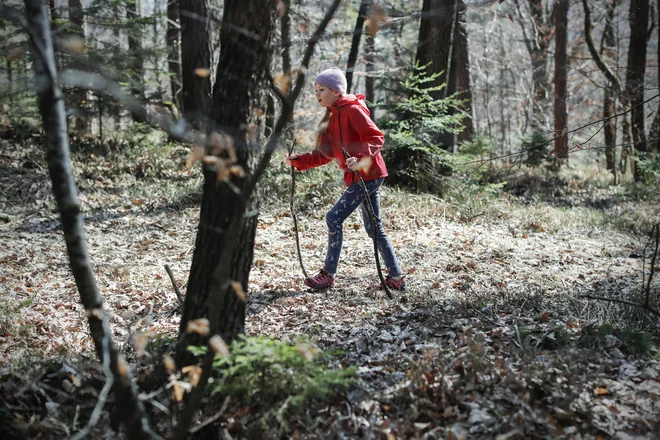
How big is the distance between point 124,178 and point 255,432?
8624 mm

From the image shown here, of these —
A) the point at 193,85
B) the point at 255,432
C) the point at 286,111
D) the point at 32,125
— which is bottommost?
the point at 255,432

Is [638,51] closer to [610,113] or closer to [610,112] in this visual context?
[610,113]

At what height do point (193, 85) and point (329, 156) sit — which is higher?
point (193, 85)

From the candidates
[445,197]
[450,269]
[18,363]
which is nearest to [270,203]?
[445,197]

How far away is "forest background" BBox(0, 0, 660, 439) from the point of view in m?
2.54

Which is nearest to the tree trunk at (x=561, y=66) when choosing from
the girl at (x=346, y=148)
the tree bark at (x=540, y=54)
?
the tree bark at (x=540, y=54)

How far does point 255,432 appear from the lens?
285 centimetres

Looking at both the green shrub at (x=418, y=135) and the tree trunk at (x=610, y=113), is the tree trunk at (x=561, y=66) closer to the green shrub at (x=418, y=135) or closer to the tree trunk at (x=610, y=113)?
the tree trunk at (x=610, y=113)

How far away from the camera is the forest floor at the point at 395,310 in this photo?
2.99m

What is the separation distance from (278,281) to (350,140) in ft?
6.56

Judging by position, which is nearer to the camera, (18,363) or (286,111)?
(286,111)

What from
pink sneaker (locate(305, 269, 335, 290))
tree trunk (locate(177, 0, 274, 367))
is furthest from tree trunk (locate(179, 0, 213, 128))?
tree trunk (locate(177, 0, 274, 367))

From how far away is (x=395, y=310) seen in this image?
4.79m

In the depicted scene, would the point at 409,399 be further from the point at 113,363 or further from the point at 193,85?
the point at 193,85
